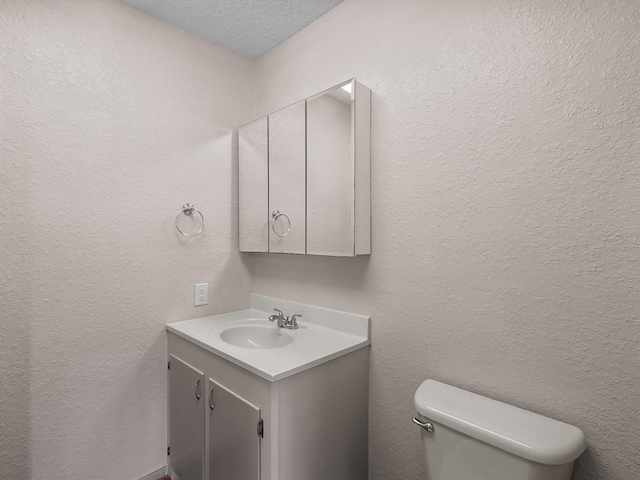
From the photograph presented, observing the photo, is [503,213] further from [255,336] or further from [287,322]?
[255,336]

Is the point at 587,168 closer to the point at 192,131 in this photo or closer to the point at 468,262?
the point at 468,262

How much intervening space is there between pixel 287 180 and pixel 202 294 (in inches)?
31.7

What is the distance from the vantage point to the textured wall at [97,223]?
133 centimetres

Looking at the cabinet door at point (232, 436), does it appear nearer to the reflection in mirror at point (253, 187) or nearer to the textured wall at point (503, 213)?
the textured wall at point (503, 213)

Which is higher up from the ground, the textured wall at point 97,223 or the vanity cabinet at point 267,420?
the textured wall at point 97,223

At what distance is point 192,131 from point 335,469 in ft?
5.86

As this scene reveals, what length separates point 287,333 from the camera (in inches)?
64.8

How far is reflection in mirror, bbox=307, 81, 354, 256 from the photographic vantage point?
4.76ft

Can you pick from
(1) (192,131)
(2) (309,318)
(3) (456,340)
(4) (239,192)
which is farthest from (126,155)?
(3) (456,340)

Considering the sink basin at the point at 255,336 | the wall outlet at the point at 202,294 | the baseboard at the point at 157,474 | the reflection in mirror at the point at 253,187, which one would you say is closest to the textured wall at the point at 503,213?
the sink basin at the point at 255,336

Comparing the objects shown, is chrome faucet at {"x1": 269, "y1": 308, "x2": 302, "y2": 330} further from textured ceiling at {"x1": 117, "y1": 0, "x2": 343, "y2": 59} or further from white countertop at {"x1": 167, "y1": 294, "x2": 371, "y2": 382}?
textured ceiling at {"x1": 117, "y1": 0, "x2": 343, "y2": 59}

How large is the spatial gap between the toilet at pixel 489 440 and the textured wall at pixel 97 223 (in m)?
1.33

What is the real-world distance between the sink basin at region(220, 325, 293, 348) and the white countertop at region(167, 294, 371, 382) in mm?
30

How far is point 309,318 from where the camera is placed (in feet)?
5.74
